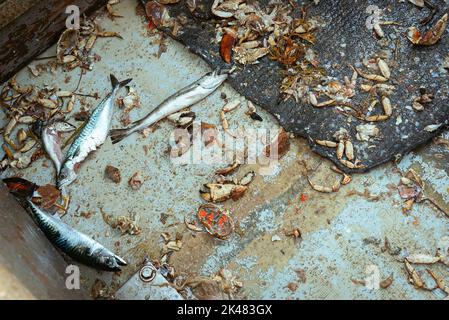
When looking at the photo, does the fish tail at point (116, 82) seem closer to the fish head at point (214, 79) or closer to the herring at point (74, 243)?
the fish head at point (214, 79)

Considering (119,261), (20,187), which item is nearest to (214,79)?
(119,261)

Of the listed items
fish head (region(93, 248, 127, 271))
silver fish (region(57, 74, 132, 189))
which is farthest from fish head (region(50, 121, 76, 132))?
fish head (region(93, 248, 127, 271))

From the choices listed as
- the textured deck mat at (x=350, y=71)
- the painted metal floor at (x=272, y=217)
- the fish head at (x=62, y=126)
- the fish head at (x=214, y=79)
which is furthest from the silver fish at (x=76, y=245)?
the textured deck mat at (x=350, y=71)

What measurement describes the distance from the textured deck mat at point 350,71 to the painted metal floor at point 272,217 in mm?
104

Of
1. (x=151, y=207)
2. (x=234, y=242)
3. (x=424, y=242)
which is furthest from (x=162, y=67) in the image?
(x=424, y=242)

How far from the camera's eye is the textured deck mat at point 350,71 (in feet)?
10.9

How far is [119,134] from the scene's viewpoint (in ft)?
11.5

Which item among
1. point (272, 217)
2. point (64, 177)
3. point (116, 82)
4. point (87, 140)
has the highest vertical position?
point (116, 82)

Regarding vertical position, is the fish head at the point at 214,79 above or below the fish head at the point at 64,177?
above

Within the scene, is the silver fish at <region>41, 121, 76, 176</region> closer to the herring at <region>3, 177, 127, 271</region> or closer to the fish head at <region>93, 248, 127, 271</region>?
the herring at <region>3, 177, 127, 271</region>

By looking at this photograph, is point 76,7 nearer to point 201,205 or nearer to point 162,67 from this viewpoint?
point 162,67

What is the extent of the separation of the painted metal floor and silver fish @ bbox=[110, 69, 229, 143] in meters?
0.05

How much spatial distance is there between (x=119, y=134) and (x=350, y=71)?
150cm

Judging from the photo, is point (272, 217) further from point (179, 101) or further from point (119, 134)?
point (119, 134)
